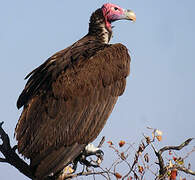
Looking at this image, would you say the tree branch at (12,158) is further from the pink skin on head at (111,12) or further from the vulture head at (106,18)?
the pink skin on head at (111,12)

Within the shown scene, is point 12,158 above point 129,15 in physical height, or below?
below

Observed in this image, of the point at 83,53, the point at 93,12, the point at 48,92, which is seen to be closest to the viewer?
the point at 48,92

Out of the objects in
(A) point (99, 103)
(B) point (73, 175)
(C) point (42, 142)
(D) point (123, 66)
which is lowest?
(B) point (73, 175)

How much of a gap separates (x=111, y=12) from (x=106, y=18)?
9.6 inches

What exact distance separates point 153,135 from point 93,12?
2845 millimetres

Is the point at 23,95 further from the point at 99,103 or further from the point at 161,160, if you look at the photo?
the point at 161,160

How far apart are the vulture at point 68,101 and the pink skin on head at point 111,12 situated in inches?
38.4

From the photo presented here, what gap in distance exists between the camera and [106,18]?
8477mm

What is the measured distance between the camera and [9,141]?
646 cm

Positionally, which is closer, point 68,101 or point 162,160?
point 162,160

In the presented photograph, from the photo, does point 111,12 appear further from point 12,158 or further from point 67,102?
point 12,158

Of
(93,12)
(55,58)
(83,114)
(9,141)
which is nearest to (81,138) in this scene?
(83,114)

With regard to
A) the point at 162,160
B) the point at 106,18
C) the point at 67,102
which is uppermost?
the point at 106,18

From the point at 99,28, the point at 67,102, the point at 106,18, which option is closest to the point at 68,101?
the point at 67,102
